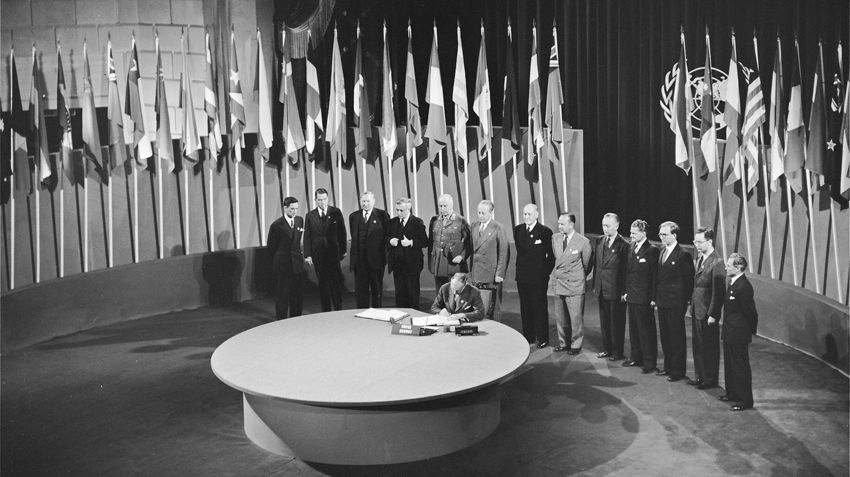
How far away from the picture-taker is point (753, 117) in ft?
26.9

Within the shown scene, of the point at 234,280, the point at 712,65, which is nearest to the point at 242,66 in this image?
the point at 234,280

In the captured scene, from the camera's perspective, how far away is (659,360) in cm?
774

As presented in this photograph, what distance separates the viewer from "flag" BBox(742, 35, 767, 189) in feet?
26.8

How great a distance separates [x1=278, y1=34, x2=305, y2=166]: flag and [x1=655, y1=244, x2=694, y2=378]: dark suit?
5.20 meters

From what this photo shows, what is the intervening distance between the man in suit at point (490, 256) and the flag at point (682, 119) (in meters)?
2.19

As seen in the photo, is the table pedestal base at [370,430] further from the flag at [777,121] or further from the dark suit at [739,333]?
the flag at [777,121]

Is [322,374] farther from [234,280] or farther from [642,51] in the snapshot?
[642,51]

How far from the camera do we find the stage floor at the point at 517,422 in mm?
5312

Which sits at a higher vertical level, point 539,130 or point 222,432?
point 539,130

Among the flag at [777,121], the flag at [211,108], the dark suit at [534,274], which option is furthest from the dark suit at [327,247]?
the flag at [777,121]

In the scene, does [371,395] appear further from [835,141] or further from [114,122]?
[114,122]

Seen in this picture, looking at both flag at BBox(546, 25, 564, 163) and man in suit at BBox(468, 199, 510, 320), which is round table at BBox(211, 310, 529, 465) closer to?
man in suit at BBox(468, 199, 510, 320)

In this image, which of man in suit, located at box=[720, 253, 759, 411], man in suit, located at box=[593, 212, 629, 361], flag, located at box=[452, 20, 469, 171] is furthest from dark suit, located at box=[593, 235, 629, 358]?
flag, located at box=[452, 20, 469, 171]

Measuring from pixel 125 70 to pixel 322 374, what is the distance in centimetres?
648
